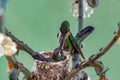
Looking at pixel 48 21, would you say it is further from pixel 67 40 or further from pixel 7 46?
→ pixel 7 46

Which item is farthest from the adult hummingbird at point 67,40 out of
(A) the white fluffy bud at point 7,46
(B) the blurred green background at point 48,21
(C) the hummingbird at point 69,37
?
(B) the blurred green background at point 48,21

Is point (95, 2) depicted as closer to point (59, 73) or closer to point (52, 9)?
point (59, 73)

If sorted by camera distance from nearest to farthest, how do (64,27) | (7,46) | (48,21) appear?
(7,46) → (64,27) → (48,21)

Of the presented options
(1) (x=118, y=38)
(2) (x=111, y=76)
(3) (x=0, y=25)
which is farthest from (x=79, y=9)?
(2) (x=111, y=76)

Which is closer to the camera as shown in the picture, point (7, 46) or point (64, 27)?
point (7, 46)

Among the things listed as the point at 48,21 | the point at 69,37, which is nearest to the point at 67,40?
the point at 69,37

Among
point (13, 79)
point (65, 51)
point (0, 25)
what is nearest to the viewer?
point (0, 25)
